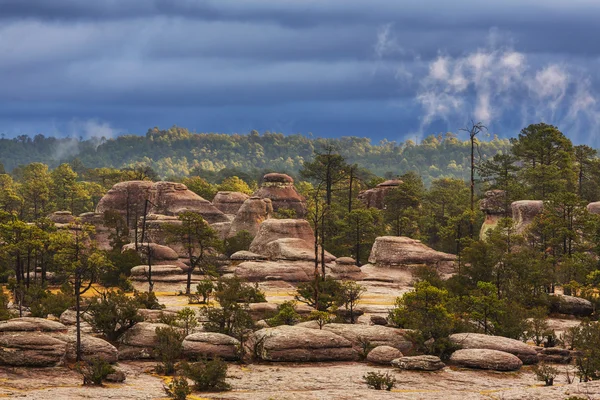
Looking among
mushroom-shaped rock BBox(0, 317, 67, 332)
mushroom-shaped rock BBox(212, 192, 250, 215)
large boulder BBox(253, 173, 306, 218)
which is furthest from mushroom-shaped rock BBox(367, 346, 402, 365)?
mushroom-shaped rock BBox(212, 192, 250, 215)

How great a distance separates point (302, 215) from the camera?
354 feet

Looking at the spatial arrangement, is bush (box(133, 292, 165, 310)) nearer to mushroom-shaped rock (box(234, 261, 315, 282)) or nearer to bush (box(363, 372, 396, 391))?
mushroom-shaped rock (box(234, 261, 315, 282))

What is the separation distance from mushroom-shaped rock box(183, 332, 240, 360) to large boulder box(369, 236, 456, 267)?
32845mm

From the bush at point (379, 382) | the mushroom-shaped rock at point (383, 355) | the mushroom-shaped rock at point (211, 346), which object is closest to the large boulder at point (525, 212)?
the mushroom-shaped rock at point (383, 355)

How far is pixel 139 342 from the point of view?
45250mm

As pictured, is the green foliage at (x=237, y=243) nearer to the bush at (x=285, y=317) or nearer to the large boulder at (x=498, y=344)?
the bush at (x=285, y=317)

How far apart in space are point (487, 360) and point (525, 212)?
4117 centimetres

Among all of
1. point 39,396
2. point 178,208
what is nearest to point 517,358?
point 39,396

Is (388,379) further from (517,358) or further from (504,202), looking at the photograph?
(504,202)

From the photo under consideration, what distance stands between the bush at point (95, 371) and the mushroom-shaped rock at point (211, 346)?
17.6ft

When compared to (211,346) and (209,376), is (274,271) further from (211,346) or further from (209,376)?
(209,376)

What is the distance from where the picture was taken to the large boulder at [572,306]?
5907cm

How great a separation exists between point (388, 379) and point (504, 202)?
179 ft

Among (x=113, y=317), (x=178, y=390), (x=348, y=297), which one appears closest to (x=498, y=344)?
(x=348, y=297)
